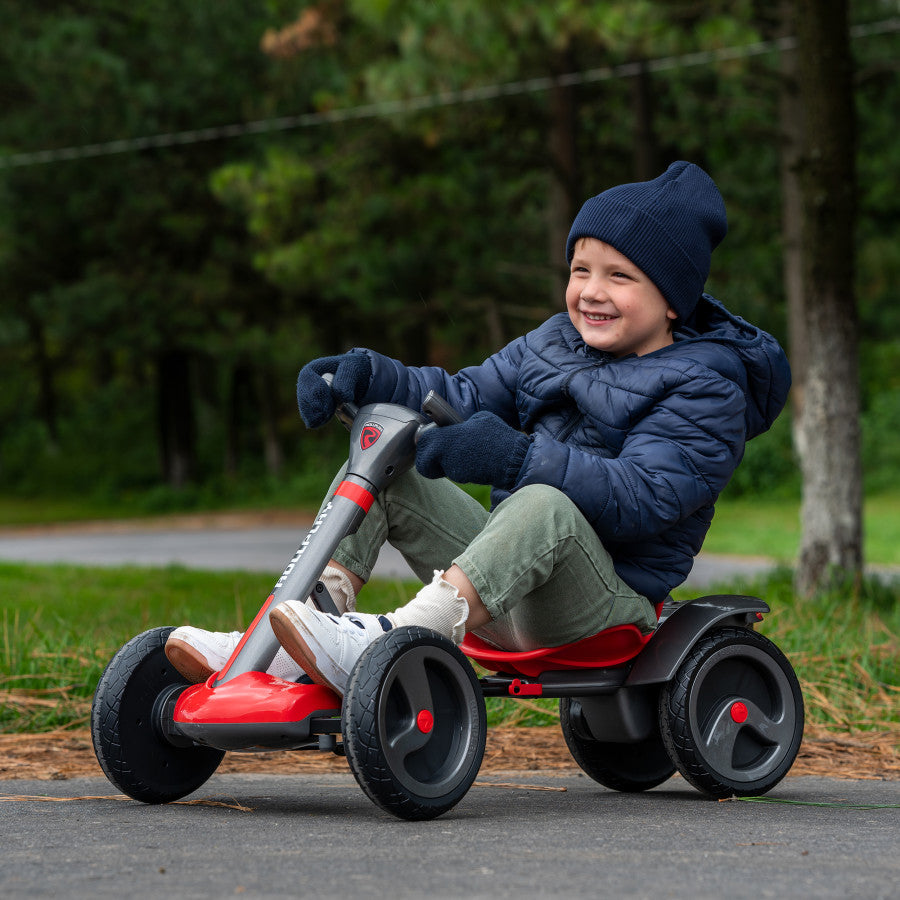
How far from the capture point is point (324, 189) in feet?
51.9

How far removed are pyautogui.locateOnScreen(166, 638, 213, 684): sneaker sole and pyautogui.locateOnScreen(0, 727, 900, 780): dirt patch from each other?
775 mm

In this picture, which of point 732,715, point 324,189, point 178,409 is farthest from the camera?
point 178,409

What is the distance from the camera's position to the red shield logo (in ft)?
9.86

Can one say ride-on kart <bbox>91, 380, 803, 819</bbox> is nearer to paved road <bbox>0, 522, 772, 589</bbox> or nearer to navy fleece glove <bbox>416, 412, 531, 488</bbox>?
navy fleece glove <bbox>416, 412, 531, 488</bbox>

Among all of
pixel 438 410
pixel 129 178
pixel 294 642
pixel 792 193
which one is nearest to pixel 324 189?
pixel 792 193

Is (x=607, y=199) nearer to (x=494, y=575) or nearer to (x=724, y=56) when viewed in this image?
(x=494, y=575)

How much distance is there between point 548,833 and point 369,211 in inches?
540

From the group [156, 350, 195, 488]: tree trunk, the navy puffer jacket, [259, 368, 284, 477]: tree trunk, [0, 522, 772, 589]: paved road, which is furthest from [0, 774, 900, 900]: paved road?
[259, 368, 284, 477]: tree trunk

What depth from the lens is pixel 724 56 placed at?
1010cm

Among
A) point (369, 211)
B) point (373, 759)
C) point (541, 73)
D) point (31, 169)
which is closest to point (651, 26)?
point (541, 73)

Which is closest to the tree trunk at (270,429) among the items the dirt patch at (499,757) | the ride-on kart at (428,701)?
the dirt patch at (499,757)

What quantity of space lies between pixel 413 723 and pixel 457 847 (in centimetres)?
33

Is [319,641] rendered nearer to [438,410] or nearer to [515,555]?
[515,555]

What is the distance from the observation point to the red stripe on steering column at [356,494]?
9.67 ft
